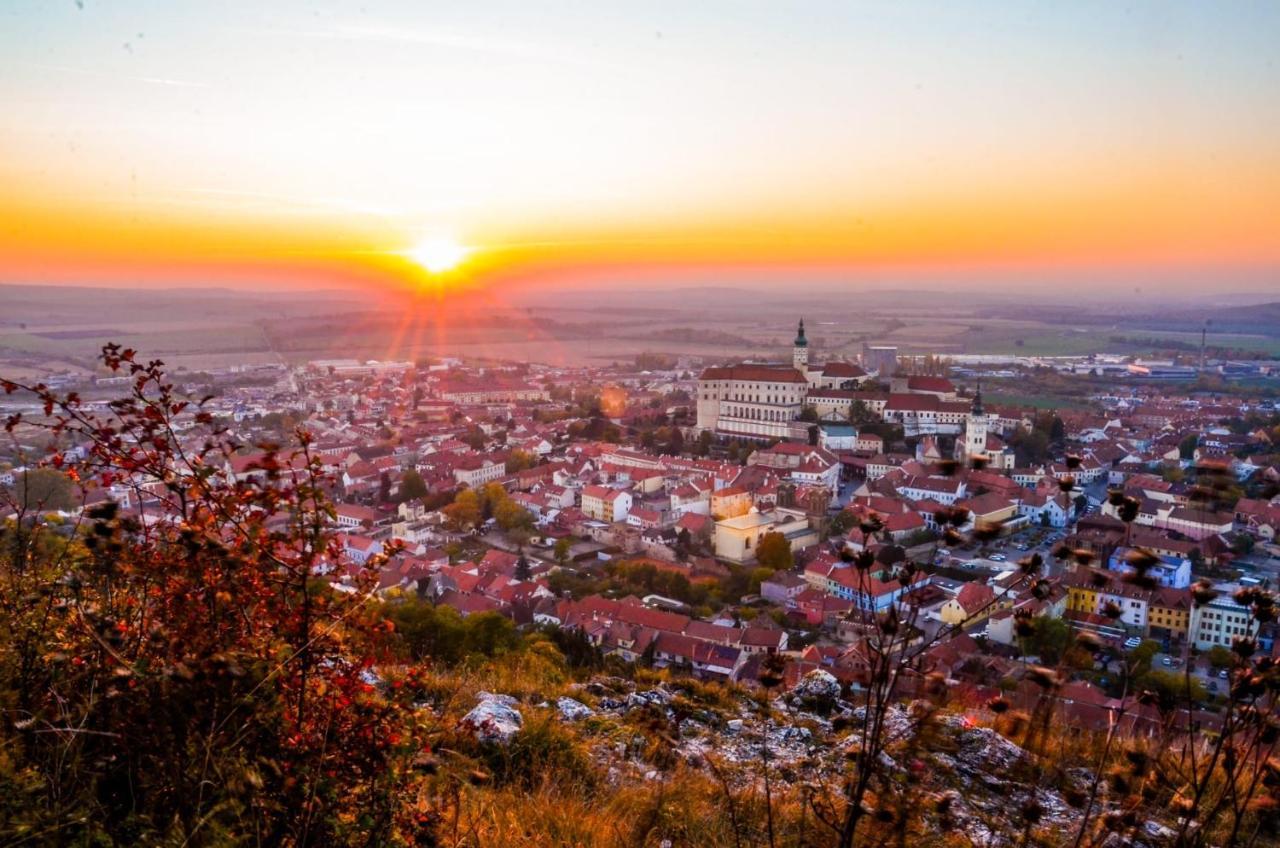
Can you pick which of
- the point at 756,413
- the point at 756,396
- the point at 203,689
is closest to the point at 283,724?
the point at 203,689

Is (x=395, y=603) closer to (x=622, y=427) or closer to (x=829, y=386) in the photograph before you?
(x=622, y=427)

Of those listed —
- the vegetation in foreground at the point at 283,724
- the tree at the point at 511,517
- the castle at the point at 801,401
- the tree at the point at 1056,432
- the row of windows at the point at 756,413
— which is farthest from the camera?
the row of windows at the point at 756,413

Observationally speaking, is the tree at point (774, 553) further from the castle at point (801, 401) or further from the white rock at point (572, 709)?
the white rock at point (572, 709)

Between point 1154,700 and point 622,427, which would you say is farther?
point 622,427

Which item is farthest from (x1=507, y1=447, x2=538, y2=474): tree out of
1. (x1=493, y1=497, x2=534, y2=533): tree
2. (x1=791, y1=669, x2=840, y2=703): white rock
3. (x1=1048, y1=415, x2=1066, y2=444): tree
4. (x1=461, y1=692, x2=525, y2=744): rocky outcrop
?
(x1=461, y1=692, x2=525, y2=744): rocky outcrop

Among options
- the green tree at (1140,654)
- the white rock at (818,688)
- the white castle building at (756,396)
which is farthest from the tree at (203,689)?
the white castle building at (756,396)

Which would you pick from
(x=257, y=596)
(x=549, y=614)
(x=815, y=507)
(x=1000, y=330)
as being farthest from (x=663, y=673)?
(x=1000, y=330)
